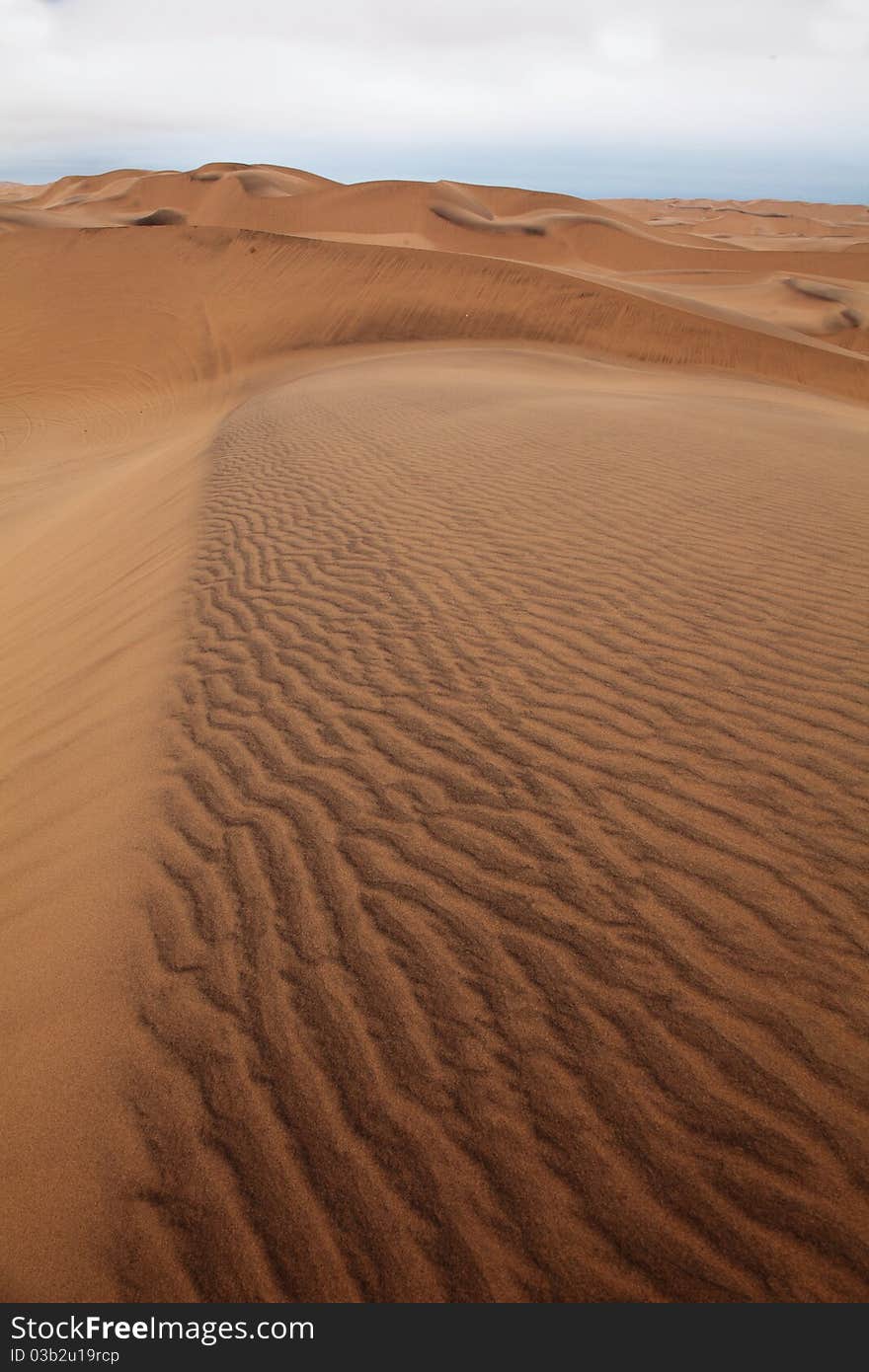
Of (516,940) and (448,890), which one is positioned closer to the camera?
(516,940)

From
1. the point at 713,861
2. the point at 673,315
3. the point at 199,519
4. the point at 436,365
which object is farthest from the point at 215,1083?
the point at 673,315

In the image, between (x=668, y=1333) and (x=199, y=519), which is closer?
(x=668, y=1333)

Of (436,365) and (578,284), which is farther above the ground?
(578,284)

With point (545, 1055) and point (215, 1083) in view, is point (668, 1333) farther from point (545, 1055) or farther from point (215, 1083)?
point (215, 1083)
